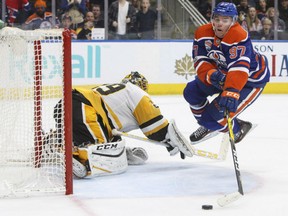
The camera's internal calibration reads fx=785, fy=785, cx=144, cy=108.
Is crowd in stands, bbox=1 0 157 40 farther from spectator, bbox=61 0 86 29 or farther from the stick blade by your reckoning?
the stick blade

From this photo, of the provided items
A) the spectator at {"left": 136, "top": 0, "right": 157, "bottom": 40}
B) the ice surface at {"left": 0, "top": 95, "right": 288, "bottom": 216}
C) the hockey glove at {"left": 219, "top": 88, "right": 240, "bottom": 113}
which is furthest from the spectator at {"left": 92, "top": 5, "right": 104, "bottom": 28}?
the hockey glove at {"left": 219, "top": 88, "right": 240, "bottom": 113}

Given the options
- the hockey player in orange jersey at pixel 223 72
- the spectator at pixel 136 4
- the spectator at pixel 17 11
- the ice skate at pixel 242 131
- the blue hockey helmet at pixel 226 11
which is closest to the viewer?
the hockey player in orange jersey at pixel 223 72

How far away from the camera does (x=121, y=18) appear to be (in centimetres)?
896

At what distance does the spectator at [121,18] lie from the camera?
8.80 metres

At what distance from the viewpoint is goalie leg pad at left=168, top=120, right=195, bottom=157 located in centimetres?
435

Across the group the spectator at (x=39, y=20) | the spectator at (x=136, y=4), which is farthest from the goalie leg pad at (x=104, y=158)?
the spectator at (x=136, y=4)

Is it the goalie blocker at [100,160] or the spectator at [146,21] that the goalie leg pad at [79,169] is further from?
the spectator at [146,21]

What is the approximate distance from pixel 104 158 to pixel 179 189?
1.55 ft

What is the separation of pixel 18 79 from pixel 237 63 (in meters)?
1.12

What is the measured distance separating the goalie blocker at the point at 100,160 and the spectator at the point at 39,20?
454cm

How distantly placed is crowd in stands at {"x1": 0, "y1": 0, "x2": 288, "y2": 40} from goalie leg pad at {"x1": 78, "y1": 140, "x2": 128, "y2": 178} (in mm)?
4528

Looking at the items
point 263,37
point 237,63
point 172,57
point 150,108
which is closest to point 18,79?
point 150,108

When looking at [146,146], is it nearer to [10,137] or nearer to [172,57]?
[10,137]

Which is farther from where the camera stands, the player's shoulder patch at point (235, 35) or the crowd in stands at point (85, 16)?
the crowd in stands at point (85, 16)
